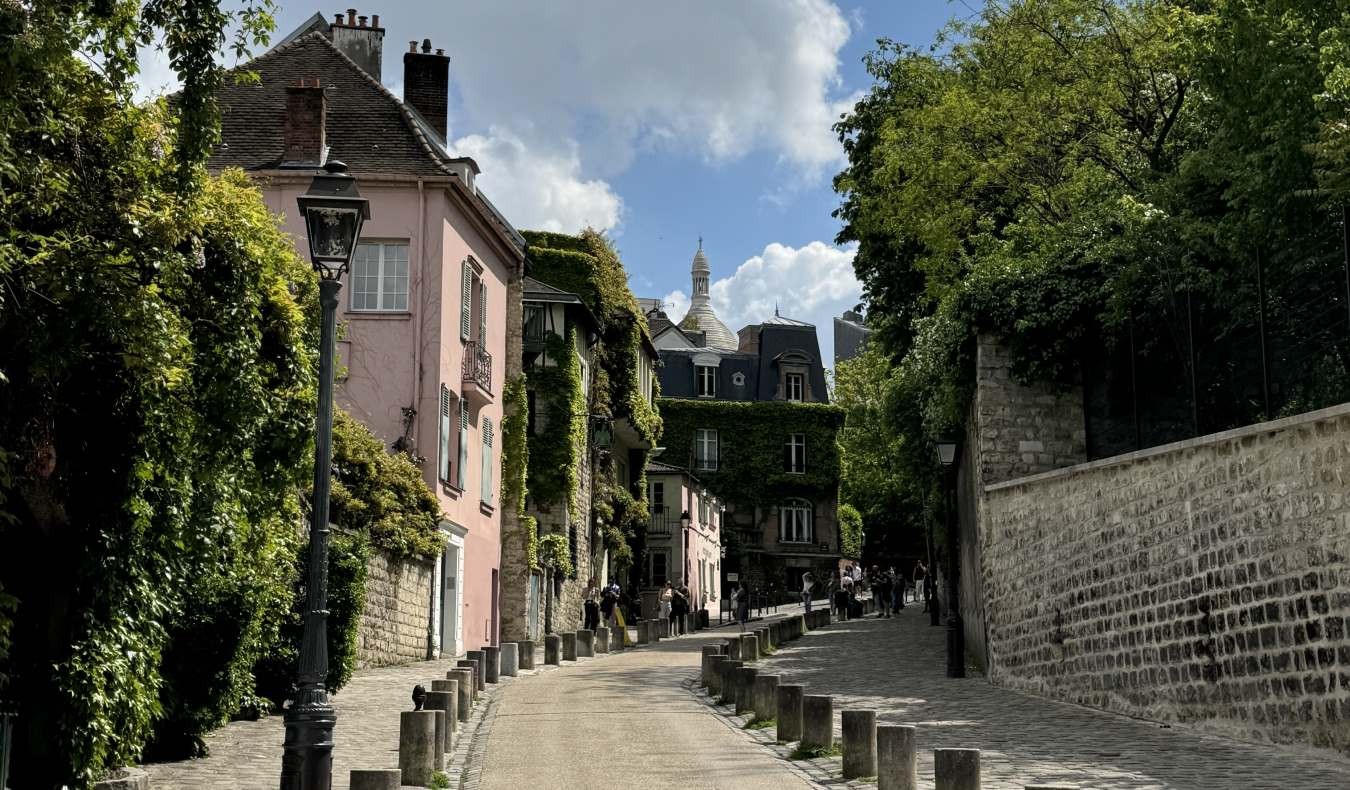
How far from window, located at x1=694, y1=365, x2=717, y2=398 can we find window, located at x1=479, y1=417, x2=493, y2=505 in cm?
3826

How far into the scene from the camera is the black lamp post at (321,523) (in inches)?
390

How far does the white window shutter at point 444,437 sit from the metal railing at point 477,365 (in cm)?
135

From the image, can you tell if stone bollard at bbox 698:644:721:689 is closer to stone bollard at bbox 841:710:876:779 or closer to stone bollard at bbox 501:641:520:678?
stone bollard at bbox 501:641:520:678

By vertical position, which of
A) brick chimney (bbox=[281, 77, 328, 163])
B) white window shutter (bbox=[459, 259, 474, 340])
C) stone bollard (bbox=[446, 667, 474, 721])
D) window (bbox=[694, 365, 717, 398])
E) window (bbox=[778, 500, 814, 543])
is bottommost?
stone bollard (bbox=[446, 667, 474, 721])

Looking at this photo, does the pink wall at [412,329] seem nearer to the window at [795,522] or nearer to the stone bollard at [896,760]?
the stone bollard at [896,760]

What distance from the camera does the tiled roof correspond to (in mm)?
29719

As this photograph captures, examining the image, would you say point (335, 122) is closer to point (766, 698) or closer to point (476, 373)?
point (476, 373)

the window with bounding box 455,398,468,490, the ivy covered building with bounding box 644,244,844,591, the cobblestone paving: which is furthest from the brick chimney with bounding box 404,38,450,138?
the ivy covered building with bounding box 644,244,844,591

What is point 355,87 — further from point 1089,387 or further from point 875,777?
point 875,777

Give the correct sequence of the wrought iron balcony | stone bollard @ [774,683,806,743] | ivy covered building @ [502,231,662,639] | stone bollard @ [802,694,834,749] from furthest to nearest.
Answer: ivy covered building @ [502,231,662,639]
the wrought iron balcony
stone bollard @ [774,683,806,743]
stone bollard @ [802,694,834,749]

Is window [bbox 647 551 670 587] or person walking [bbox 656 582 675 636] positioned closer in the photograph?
person walking [bbox 656 582 675 636]

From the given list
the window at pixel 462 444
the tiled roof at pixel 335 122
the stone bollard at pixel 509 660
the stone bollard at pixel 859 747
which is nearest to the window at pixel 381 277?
the tiled roof at pixel 335 122

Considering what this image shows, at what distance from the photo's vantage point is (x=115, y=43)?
945 cm

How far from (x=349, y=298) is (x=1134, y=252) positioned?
14.9m
